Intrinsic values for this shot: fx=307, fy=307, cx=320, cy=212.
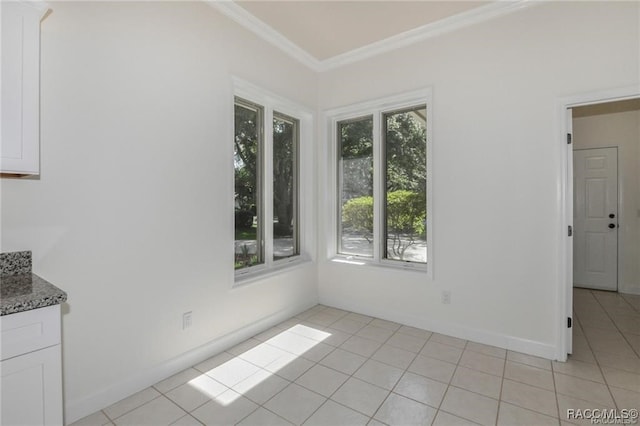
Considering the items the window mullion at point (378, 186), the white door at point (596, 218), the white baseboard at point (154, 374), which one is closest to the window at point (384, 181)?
the window mullion at point (378, 186)

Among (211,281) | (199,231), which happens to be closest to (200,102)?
(199,231)

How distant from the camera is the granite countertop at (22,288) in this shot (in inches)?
48.1

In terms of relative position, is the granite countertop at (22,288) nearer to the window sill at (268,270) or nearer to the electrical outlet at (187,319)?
the electrical outlet at (187,319)

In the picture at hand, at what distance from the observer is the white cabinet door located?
1.20 metres

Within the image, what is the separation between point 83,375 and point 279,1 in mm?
3171

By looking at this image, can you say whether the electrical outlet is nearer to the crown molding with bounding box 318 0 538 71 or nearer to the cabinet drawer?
the cabinet drawer

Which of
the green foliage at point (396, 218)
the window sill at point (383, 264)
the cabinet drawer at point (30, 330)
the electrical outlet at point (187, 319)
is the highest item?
the green foliage at point (396, 218)

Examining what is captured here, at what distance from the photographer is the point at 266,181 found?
3367 millimetres

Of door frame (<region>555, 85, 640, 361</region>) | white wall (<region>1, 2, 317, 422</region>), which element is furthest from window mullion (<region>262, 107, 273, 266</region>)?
door frame (<region>555, 85, 640, 361</region>)

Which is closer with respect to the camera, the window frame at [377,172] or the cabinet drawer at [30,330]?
the cabinet drawer at [30,330]

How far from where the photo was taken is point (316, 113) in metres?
3.94

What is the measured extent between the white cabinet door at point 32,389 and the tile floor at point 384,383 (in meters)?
0.69

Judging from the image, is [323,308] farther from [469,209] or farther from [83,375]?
[83,375]

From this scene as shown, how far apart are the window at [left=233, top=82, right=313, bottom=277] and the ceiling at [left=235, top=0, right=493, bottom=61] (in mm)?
684
